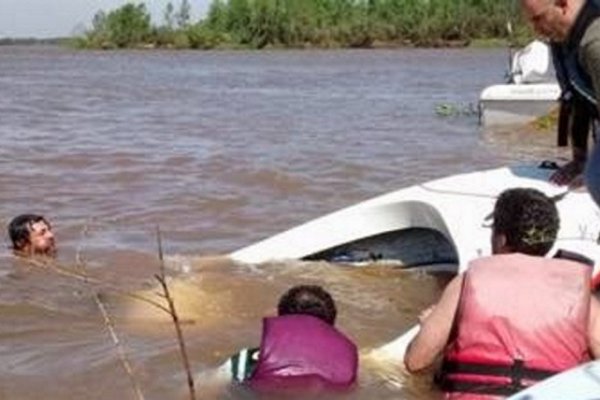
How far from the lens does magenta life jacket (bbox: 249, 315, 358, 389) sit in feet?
15.0

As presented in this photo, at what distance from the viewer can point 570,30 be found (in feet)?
9.95

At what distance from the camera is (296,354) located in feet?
15.1

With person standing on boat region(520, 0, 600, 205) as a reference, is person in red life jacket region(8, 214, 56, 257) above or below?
below

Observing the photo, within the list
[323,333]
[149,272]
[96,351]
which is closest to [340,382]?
[323,333]

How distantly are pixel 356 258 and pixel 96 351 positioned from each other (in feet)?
6.80

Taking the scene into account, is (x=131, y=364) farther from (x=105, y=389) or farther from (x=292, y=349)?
(x=292, y=349)

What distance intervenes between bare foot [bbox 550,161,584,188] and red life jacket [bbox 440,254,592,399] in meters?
2.65

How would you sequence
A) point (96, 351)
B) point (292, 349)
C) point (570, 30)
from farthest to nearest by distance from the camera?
point (96, 351)
point (292, 349)
point (570, 30)

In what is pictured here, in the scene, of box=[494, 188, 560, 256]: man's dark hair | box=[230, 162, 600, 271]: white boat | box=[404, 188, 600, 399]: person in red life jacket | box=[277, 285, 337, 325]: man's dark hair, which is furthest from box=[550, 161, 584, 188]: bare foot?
box=[404, 188, 600, 399]: person in red life jacket

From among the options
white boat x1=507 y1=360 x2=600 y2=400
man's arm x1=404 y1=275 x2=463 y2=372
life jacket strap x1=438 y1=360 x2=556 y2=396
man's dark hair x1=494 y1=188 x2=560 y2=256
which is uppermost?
man's dark hair x1=494 y1=188 x2=560 y2=256

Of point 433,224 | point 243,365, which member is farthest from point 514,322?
point 433,224

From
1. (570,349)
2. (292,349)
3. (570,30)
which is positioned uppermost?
(570,30)

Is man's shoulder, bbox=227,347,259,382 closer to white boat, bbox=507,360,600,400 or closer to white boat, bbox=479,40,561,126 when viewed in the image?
white boat, bbox=507,360,600,400

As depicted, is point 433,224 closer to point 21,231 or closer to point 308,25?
point 21,231
